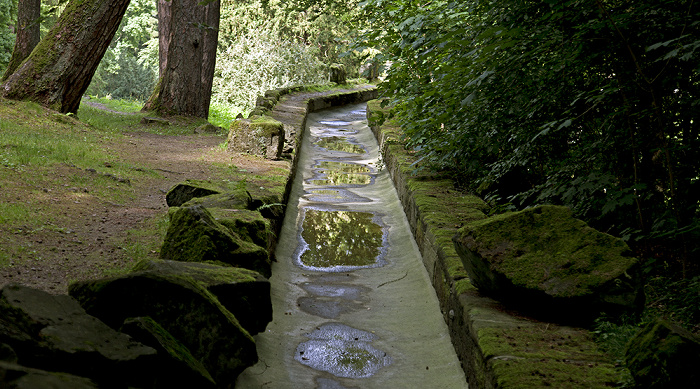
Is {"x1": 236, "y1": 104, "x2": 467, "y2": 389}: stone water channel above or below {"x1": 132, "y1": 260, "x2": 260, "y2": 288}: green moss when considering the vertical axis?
below

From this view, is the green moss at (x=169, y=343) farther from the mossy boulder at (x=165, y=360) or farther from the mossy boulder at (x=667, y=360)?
the mossy boulder at (x=667, y=360)

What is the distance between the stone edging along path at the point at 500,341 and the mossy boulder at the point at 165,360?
1302 mm

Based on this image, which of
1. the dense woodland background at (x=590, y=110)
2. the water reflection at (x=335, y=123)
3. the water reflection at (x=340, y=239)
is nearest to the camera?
the dense woodland background at (x=590, y=110)

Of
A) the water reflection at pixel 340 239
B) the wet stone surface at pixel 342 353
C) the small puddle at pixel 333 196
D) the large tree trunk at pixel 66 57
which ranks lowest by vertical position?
the wet stone surface at pixel 342 353

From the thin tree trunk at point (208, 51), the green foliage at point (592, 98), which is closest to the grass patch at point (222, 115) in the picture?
the thin tree trunk at point (208, 51)

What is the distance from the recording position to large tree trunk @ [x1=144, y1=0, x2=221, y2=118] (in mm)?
12945

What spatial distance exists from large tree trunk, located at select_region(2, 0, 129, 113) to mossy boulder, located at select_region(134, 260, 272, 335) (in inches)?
329

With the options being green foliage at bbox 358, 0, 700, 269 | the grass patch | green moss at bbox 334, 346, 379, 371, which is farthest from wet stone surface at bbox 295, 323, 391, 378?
the grass patch

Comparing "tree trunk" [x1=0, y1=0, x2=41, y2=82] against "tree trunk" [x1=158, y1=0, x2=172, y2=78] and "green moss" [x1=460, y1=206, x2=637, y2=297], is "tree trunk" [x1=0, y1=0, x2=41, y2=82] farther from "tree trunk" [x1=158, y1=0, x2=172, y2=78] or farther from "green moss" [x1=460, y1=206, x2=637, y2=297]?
"green moss" [x1=460, y1=206, x2=637, y2=297]

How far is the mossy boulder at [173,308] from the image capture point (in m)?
2.73

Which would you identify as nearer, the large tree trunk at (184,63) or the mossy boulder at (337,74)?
the large tree trunk at (184,63)

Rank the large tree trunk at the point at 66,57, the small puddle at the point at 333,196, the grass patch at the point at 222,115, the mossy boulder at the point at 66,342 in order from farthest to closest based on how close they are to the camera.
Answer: the grass patch at the point at 222,115 → the large tree trunk at the point at 66,57 → the small puddle at the point at 333,196 → the mossy boulder at the point at 66,342

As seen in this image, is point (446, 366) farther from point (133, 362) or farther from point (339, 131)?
point (339, 131)

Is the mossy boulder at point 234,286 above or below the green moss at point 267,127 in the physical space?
below
